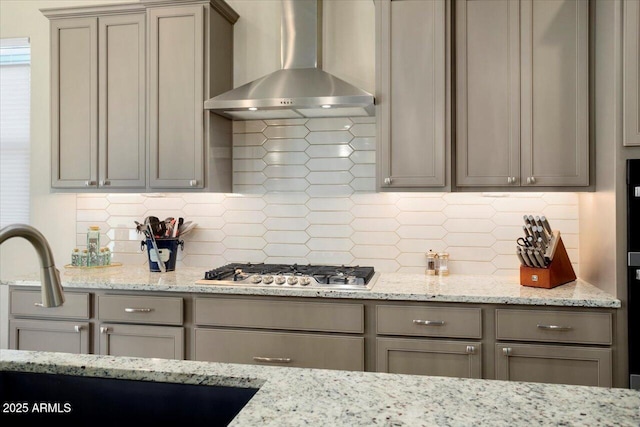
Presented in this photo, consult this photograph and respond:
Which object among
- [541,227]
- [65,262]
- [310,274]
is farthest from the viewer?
[65,262]

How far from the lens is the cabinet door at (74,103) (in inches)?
137

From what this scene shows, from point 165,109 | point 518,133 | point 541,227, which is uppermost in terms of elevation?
point 165,109

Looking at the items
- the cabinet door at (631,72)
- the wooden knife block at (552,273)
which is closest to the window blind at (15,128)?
the wooden knife block at (552,273)

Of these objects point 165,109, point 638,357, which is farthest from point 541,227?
point 165,109

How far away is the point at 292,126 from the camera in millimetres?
3596

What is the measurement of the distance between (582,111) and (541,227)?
0.66 meters

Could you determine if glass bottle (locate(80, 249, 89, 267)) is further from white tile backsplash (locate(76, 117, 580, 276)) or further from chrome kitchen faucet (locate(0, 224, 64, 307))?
chrome kitchen faucet (locate(0, 224, 64, 307))

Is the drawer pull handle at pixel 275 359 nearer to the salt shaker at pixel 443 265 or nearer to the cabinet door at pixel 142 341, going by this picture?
the cabinet door at pixel 142 341

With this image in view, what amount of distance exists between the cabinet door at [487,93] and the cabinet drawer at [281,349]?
44.5 inches

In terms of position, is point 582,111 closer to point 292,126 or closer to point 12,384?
point 292,126

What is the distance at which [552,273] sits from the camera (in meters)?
2.83

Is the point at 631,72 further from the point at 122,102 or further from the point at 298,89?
the point at 122,102

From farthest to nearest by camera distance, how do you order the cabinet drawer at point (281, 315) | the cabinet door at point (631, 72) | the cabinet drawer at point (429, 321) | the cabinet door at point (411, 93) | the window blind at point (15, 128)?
the window blind at point (15, 128), the cabinet door at point (411, 93), the cabinet drawer at point (281, 315), the cabinet drawer at point (429, 321), the cabinet door at point (631, 72)

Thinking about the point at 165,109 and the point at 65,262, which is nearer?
the point at 165,109
